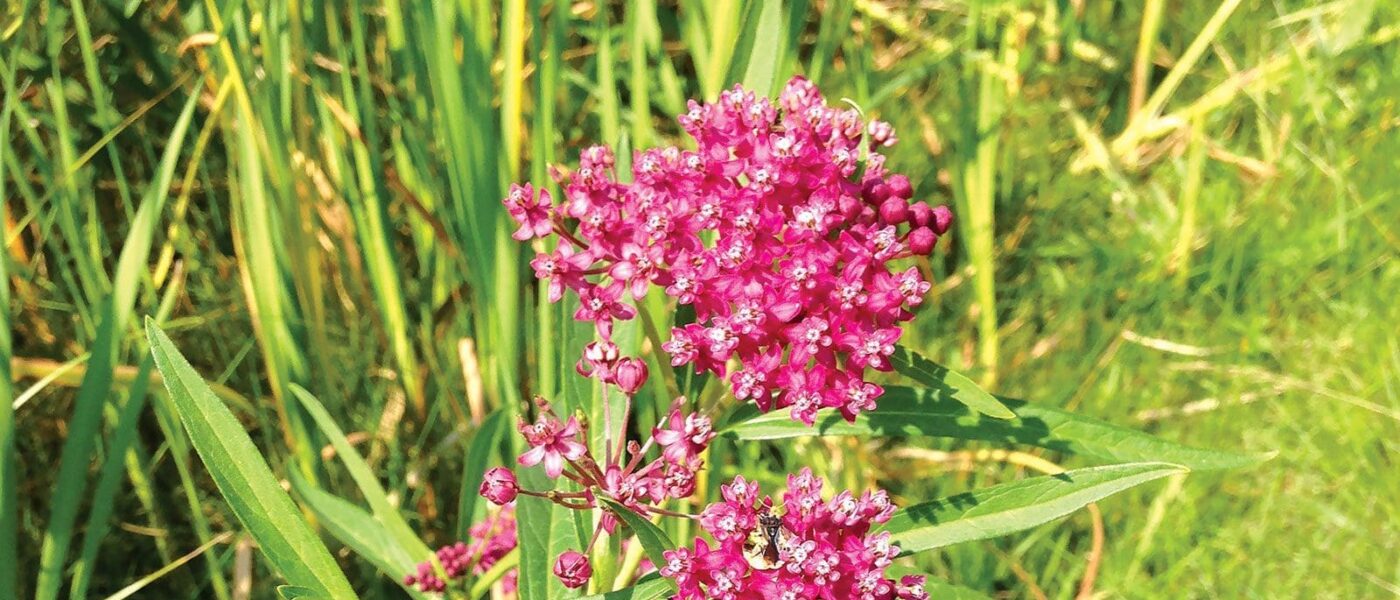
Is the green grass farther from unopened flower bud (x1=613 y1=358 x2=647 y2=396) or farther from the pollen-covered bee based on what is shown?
the pollen-covered bee

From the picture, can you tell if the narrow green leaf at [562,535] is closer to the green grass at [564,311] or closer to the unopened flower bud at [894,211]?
the green grass at [564,311]

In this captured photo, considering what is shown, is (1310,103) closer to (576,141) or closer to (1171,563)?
(1171,563)

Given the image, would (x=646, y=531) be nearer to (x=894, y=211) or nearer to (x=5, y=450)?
(x=894, y=211)

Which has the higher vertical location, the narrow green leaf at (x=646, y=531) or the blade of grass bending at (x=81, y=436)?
the blade of grass bending at (x=81, y=436)

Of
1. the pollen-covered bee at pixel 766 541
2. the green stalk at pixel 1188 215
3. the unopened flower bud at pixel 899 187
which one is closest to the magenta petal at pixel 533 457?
the pollen-covered bee at pixel 766 541

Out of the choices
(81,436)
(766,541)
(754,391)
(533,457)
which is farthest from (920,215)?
(81,436)
